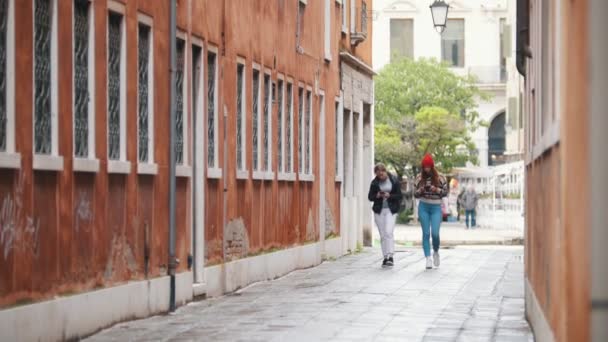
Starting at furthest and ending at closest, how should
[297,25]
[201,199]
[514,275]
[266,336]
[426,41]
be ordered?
[426,41] < [297,25] < [514,275] < [201,199] < [266,336]

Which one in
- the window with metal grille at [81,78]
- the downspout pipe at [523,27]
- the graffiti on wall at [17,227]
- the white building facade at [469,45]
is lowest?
the graffiti on wall at [17,227]

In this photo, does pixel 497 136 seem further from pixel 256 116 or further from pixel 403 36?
pixel 256 116

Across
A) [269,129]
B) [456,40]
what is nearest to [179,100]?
[269,129]

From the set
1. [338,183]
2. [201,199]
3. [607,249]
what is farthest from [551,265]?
[338,183]

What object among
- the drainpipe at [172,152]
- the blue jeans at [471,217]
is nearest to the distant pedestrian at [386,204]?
the drainpipe at [172,152]

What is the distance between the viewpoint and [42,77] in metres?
14.4

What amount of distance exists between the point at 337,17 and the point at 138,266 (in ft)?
54.5

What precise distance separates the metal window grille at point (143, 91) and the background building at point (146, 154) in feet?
0.07

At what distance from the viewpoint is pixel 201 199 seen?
20719mm

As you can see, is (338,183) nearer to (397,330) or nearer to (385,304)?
(385,304)

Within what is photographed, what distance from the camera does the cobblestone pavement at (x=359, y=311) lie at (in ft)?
50.5

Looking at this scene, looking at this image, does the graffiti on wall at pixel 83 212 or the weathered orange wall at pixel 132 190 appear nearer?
the weathered orange wall at pixel 132 190

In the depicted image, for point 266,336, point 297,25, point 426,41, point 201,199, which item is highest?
point 426,41

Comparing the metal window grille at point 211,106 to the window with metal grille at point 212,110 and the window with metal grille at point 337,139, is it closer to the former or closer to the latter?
the window with metal grille at point 212,110
